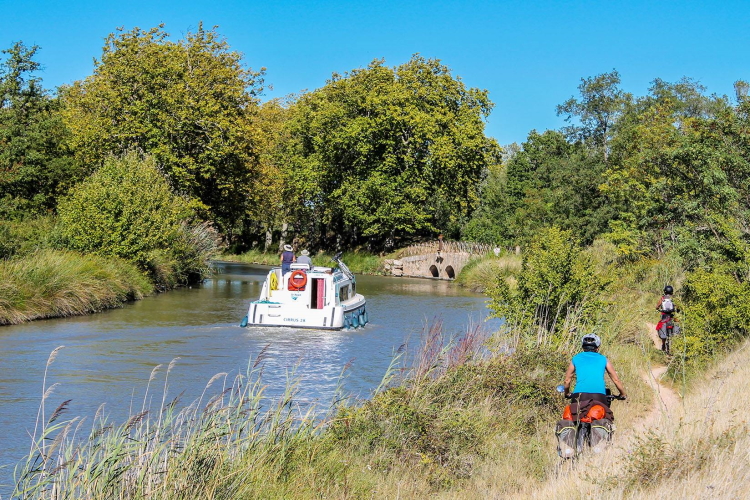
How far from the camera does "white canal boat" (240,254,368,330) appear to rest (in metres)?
24.6

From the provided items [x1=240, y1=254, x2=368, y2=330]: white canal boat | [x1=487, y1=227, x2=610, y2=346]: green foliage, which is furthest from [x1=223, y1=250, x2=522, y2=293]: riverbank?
[x1=487, y1=227, x2=610, y2=346]: green foliage

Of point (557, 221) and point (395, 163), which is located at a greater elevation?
point (395, 163)

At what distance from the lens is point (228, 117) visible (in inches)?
1938

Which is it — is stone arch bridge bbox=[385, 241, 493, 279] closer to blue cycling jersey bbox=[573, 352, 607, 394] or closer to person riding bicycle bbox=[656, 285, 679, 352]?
person riding bicycle bbox=[656, 285, 679, 352]

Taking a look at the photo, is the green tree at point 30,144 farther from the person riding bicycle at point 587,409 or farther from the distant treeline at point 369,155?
the person riding bicycle at point 587,409

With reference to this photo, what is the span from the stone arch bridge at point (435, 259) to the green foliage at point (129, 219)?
72.8 feet

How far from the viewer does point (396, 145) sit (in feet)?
211

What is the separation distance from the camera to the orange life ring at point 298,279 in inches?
979

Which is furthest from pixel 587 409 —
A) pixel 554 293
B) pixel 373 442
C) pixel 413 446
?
pixel 554 293

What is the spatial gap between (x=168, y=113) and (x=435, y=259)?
2062cm

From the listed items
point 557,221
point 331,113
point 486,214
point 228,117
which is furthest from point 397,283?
point 486,214

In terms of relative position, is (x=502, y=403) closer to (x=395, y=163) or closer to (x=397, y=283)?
(x=397, y=283)

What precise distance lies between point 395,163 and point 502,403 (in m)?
50.9

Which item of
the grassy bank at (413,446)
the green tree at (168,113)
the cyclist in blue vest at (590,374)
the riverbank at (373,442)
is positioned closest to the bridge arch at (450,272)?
the green tree at (168,113)
